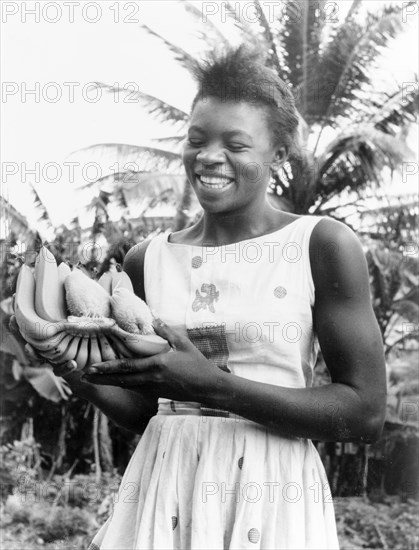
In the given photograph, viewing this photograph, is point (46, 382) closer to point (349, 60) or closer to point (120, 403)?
point (349, 60)

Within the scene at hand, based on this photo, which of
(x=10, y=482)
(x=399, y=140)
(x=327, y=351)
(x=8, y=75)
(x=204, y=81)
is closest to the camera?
(x=327, y=351)

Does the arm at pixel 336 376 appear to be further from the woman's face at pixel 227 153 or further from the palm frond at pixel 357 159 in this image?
the palm frond at pixel 357 159

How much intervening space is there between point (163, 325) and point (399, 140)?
11.0 m

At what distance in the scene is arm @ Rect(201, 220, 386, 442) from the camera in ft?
5.53

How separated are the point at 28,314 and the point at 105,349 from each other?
168 mm

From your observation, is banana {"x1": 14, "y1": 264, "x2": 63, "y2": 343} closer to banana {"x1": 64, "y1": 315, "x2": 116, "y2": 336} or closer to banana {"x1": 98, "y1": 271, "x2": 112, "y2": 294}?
banana {"x1": 64, "y1": 315, "x2": 116, "y2": 336}

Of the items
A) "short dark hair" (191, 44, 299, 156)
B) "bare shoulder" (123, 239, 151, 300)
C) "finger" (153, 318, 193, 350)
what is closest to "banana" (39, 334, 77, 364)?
"finger" (153, 318, 193, 350)

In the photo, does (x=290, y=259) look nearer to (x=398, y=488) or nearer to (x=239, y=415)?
(x=239, y=415)

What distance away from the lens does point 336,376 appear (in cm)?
177

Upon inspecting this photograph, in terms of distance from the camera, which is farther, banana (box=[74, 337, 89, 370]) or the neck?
the neck

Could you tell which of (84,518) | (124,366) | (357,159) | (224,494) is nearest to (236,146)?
(124,366)

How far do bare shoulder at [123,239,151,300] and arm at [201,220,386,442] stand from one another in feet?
1.51

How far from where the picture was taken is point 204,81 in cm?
196

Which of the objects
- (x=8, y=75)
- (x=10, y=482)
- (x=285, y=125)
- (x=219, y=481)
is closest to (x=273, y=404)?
(x=219, y=481)
